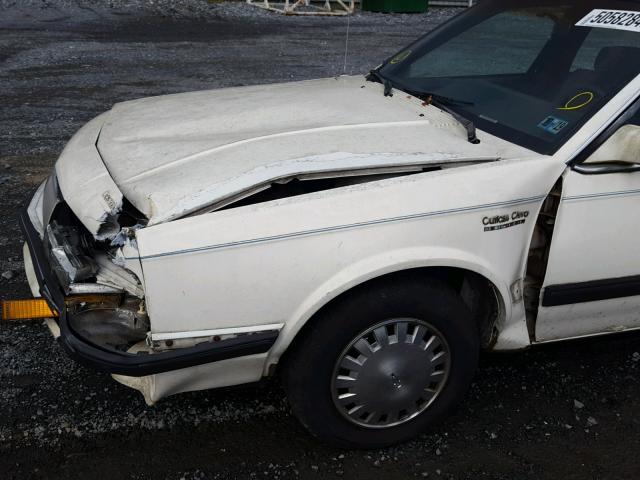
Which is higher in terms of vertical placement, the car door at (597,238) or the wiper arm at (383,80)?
A: the wiper arm at (383,80)

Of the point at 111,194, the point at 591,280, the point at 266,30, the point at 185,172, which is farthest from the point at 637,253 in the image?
the point at 266,30

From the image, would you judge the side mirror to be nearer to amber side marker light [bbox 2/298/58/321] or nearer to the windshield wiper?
the windshield wiper

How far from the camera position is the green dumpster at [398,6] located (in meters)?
17.0

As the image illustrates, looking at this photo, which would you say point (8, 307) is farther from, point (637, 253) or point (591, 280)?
point (637, 253)

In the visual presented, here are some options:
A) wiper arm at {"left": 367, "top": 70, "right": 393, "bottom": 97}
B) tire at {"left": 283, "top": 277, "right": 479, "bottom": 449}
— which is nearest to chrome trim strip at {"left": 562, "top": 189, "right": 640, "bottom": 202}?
tire at {"left": 283, "top": 277, "right": 479, "bottom": 449}

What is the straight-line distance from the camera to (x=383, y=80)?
3330mm

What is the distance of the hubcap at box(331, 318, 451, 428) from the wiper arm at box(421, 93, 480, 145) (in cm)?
79

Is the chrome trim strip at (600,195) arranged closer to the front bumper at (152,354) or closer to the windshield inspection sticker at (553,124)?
the windshield inspection sticker at (553,124)

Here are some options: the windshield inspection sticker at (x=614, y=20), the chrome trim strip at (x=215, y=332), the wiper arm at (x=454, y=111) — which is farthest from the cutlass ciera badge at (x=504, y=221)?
the windshield inspection sticker at (x=614, y=20)

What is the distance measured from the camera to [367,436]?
245 centimetres

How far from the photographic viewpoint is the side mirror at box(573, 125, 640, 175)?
2.31m

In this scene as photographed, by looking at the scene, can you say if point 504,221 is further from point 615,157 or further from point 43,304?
point 43,304

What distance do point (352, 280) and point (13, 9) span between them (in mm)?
15560

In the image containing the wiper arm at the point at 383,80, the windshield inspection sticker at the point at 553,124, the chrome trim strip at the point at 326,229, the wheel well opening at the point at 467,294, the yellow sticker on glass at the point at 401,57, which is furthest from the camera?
the yellow sticker on glass at the point at 401,57
